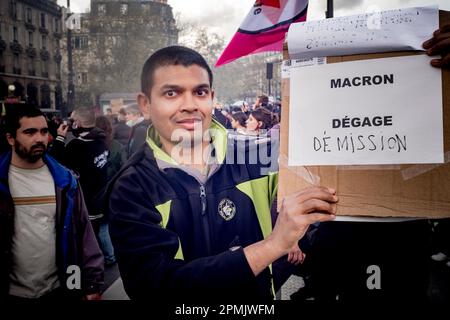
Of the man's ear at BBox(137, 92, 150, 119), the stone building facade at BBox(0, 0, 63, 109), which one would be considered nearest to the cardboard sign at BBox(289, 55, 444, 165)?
the man's ear at BBox(137, 92, 150, 119)

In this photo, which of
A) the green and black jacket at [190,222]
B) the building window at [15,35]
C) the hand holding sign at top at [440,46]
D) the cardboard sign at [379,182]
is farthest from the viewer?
the building window at [15,35]

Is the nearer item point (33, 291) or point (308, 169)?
point (308, 169)

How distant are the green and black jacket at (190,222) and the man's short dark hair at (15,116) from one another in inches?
21.4

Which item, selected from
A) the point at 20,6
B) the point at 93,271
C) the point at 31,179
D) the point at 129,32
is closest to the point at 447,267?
the point at 93,271

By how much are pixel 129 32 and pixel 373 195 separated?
1.35 m

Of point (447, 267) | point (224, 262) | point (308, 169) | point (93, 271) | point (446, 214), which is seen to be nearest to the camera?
point (446, 214)

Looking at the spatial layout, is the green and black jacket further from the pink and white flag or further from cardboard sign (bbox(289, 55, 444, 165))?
the pink and white flag

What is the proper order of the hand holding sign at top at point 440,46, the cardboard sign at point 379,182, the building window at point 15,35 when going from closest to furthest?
the hand holding sign at top at point 440,46 < the cardboard sign at point 379,182 < the building window at point 15,35

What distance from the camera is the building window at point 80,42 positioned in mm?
2055

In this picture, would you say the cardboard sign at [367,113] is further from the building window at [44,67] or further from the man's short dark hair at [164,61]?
the building window at [44,67]

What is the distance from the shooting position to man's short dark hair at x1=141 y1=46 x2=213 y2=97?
1913 millimetres

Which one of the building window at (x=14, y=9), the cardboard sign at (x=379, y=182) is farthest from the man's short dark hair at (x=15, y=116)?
the cardboard sign at (x=379, y=182)

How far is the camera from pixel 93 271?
6.55ft
